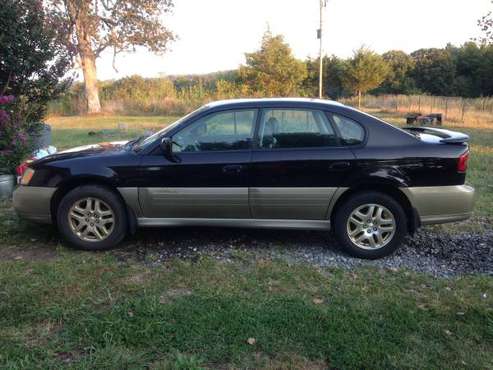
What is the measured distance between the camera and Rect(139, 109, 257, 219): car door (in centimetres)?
442

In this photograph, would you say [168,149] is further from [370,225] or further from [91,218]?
[370,225]

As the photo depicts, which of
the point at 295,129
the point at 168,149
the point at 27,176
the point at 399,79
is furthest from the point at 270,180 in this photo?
the point at 399,79

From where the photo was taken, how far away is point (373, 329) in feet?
10.4

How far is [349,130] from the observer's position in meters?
4.45

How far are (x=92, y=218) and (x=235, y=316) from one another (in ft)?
6.87

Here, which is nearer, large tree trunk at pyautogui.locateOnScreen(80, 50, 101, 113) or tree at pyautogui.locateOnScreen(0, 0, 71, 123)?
tree at pyautogui.locateOnScreen(0, 0, 71, 123)

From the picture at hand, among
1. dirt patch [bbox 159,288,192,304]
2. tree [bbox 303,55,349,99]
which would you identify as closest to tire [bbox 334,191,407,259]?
dirt patch [bbox 159,288,192,304]

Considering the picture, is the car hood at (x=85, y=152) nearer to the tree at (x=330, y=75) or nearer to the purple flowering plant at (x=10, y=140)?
the purple flowering plant at (x=10, y=140)

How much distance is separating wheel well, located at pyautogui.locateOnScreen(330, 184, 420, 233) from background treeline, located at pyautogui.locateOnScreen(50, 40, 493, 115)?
2196 centimetres

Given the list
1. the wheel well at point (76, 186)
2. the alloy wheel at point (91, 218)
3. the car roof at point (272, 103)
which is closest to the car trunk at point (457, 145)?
the car roof at point (272, 103)

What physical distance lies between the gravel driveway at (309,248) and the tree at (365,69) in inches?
1191

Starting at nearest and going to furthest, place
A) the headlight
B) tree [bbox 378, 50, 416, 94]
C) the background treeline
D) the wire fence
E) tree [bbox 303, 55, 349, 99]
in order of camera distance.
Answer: the headlight < the wire fence < the background treeline < tree [bbox 303, 55, 349, 99] < tree [bbox 378, 50, 416, 94]

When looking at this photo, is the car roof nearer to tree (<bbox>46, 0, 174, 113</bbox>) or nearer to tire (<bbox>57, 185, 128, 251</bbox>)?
tire (<bbox>57, 185, 128, 251</bbox>)

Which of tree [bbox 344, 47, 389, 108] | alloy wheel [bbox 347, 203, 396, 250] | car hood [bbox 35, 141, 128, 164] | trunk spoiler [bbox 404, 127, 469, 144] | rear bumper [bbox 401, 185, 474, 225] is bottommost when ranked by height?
alloy wheel [bbox 347, 203, 396, 250]
